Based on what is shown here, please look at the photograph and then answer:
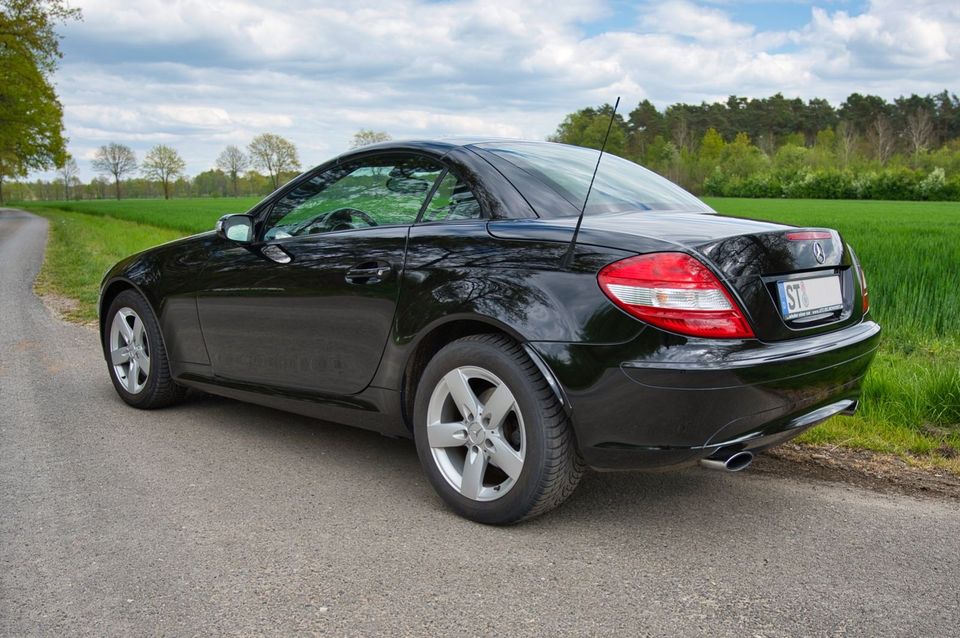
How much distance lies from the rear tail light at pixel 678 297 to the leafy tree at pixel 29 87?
40.4 m

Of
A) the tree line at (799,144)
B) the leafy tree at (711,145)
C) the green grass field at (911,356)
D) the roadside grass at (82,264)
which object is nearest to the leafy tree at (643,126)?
the tree line at (799,144)

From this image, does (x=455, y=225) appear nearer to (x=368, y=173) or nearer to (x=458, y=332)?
(x=458, y=332)

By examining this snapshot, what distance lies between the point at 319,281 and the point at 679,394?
1735mm

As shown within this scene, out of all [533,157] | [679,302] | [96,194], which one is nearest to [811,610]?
[679,302]

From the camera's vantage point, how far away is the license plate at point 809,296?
9.60ft

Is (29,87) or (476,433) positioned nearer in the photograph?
(476,433)

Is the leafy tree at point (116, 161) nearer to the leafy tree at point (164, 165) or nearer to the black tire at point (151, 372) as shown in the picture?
the leafy tree at point (164, 165)

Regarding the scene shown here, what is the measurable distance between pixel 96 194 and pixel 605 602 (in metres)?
155

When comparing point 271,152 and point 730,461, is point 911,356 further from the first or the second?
point 271,152

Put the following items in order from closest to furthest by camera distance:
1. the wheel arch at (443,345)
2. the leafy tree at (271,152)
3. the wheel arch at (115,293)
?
the wheel arch at (443,345) < the wheel arch at (115,293) < the leafy tree at (271,152)

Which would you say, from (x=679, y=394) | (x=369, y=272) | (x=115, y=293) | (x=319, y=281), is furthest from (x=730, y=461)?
(x=115, y=293)

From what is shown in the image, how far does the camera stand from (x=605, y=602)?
2.55m

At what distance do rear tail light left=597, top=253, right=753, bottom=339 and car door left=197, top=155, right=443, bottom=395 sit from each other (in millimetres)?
1041

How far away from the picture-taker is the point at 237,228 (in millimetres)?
4180
